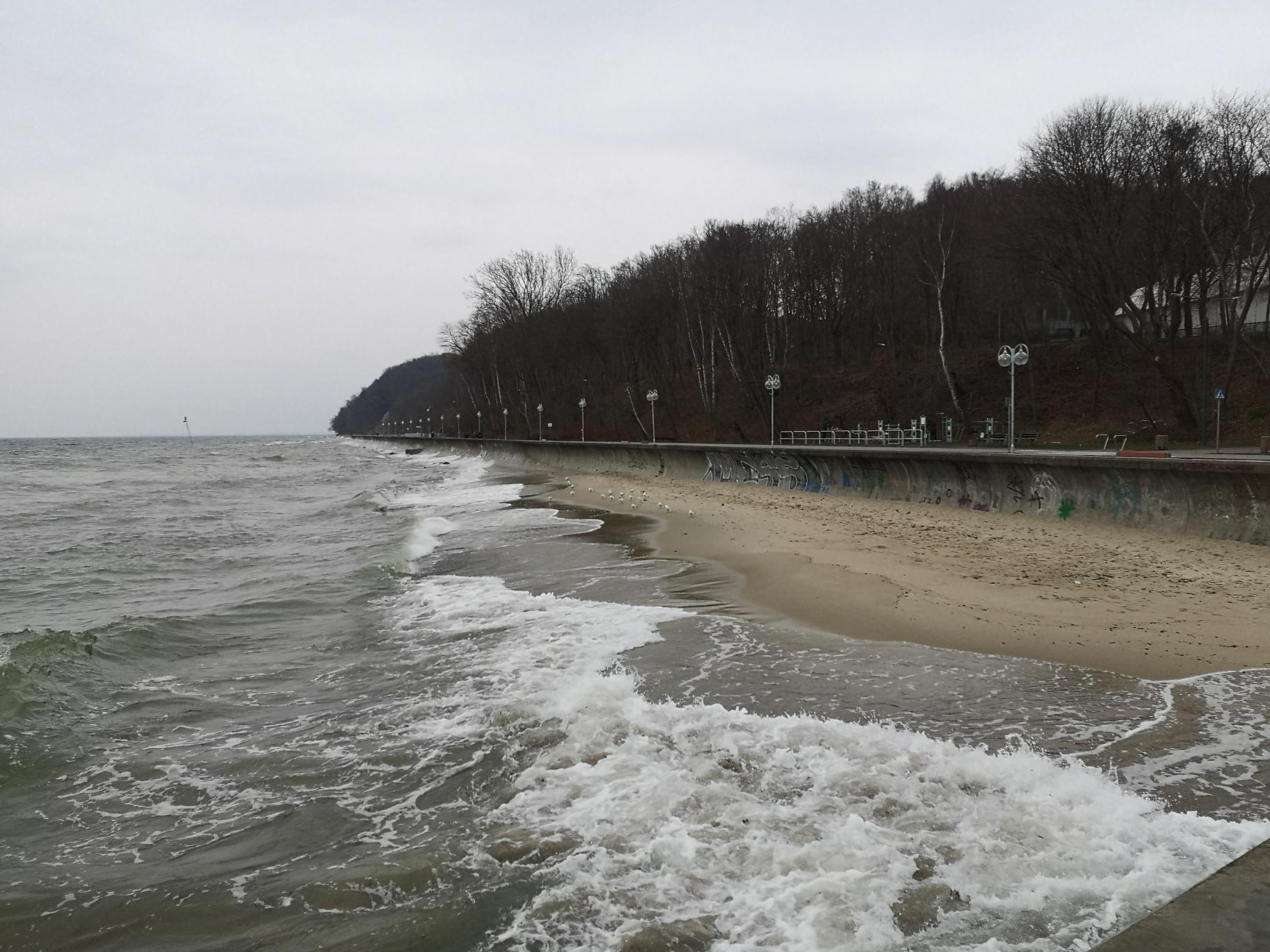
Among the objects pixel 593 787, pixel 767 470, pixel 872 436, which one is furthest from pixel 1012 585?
pixel 872 436

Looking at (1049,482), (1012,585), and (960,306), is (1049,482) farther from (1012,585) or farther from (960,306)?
(960,306)

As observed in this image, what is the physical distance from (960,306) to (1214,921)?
211ft

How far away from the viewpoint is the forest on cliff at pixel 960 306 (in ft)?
115

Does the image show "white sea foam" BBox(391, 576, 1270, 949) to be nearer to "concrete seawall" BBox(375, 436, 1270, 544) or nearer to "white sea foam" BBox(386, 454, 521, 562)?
"concrete seawall" BBox(375, 436, 1270, 544)

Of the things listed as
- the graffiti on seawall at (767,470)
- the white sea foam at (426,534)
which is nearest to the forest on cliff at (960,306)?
the graffiti on seawall at (767,470)

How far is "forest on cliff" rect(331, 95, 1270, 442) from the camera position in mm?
35125

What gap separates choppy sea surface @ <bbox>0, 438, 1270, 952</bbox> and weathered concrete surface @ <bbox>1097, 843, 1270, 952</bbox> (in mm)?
1007

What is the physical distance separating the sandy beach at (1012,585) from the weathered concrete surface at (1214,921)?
5027 millimetres

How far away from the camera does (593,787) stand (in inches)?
214

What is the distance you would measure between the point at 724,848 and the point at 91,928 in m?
3.33

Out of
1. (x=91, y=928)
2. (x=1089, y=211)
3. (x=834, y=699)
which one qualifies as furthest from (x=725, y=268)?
(x=91, y=928)

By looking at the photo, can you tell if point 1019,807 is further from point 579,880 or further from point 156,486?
point 156,486

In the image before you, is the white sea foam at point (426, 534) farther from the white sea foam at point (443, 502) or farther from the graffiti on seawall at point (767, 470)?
the graffiti on seawall at point (767, 470)

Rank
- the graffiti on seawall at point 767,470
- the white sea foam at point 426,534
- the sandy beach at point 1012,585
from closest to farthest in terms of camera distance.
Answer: the sandy beach at point 1012,585, the white sea foam at point 426,534, the graffiti on seawall at point 767,470
